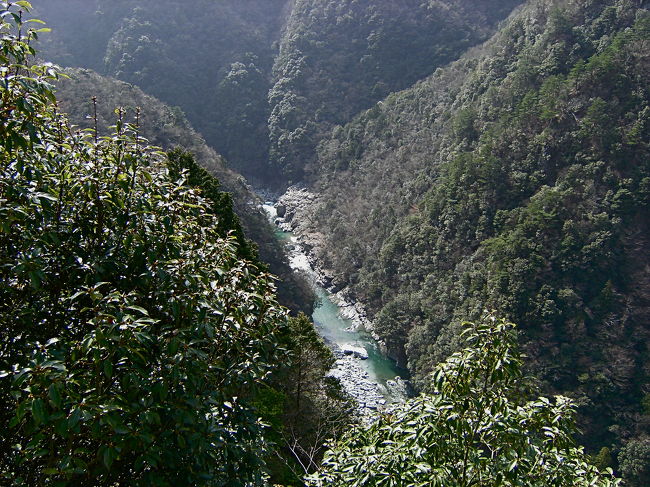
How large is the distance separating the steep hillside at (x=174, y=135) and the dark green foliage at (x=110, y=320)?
32.8 meters

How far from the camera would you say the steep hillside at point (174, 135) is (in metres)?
40.4

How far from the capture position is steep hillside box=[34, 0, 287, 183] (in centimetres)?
8262

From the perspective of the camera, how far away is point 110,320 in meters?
3.43

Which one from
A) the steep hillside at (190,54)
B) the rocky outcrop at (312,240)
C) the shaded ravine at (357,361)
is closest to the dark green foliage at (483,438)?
the shaded ravine at (357,361)

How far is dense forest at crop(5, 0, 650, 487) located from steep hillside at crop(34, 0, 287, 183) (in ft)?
1.63

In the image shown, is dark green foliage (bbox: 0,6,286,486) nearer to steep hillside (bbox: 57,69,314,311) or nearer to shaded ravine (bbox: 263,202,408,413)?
shaded ravine (bbox: 263,202,408,413)

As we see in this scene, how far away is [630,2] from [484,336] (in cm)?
4944

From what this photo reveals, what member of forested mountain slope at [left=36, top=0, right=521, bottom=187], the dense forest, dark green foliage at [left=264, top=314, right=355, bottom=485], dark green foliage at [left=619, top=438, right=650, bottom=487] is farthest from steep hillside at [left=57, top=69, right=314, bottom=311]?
forested mountain slope at [left=36, top=0, right=521, bottom=187]

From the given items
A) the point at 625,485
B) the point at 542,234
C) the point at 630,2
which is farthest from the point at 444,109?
the point at 625,485

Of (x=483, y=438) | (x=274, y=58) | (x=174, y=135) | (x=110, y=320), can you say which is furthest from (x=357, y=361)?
(x=274, y=58)

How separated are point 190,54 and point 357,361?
236ft

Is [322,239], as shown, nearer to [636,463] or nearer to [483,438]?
[636,463]

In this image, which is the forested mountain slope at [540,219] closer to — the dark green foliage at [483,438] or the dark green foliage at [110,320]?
the dark green foliage at [483,438]

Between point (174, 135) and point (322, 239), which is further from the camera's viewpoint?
point (322, 239)
